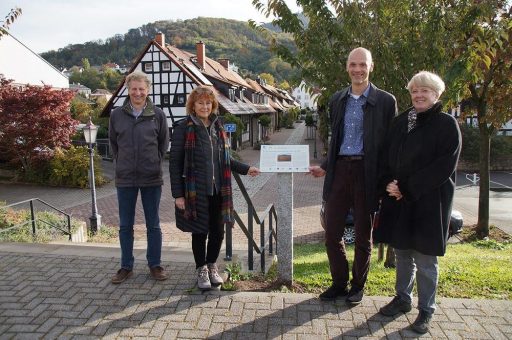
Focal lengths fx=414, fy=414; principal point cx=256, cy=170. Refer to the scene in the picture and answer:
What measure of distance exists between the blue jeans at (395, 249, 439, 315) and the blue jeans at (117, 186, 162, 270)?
2082 mm

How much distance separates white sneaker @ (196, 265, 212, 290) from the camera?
3.47 meters

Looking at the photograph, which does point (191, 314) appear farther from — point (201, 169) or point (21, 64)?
point (21, 64)

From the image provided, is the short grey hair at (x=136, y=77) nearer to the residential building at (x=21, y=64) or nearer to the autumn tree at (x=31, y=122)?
the autumn tree at (x=31, y=122)

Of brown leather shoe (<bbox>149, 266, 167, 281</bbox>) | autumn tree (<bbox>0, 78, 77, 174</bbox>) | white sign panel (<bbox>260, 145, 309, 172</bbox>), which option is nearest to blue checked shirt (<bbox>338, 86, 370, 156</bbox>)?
white sign panel (<bbox>260, 145, 309, 172</bbox>)

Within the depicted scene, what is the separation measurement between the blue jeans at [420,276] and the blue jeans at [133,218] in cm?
208

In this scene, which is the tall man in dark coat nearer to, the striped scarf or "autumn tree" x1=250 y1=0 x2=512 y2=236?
the striped scarf

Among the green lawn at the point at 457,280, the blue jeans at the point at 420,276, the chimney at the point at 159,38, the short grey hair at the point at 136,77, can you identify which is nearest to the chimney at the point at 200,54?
the chimney at the point at 159,38

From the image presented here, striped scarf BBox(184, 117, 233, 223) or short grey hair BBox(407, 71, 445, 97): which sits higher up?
short grey hair BBox(407, 71, 445, 97)

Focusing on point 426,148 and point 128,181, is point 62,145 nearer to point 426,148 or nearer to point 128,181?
point 128,181

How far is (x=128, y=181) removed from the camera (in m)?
3.59

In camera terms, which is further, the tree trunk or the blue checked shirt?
the tree trunk

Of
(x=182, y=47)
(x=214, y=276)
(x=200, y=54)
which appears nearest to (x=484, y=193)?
(x=214, y=276)

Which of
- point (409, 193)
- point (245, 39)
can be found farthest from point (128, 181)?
point (245, 39)

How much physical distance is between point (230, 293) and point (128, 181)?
129 centimetres
